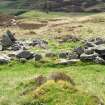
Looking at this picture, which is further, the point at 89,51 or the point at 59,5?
the point at 59,5

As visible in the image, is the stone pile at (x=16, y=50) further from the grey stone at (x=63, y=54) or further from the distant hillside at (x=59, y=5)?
the distant hillside at (x=59, y=5)

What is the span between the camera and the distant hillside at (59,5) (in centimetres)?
13762

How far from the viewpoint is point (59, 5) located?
14525cm

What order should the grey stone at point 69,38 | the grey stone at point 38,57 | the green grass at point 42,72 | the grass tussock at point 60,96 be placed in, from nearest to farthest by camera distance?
the grass tussock at point 60,96, the green grass at point 42,72, the grey stone at point 38,57, the grey stone at point 69,38

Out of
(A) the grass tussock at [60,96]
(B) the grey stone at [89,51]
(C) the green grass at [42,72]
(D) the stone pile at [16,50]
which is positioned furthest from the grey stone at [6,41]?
(A) the grass tussock at [60,96]

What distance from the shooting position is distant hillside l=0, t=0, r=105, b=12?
5418 inches

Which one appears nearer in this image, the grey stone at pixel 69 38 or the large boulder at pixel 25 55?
the large boulder at pixel 25 55

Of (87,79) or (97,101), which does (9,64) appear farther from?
(97,101)

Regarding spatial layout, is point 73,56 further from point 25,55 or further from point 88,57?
point 25,55

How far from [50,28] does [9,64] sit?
35749mm

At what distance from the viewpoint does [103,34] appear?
6412 centimetres

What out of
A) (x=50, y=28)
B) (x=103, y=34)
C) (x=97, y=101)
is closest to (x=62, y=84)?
(x=97, y=101)

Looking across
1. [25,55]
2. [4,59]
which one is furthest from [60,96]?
[25,55]

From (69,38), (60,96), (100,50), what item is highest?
(60,96)
